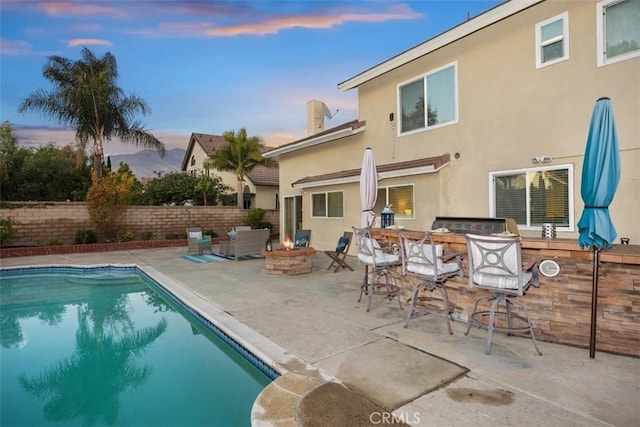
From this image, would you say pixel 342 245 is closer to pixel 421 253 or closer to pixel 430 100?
pixel 430 100

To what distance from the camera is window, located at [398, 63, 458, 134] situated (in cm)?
927

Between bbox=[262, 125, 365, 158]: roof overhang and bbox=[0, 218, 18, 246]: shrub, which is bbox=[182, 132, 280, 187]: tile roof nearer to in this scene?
bbox=[262, 125, 365, 158]: roof overhang

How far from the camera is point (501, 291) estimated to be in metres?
4.00

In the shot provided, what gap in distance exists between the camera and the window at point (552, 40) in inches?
277

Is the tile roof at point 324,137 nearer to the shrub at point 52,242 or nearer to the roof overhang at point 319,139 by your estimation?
the roof overhang at point 319,139

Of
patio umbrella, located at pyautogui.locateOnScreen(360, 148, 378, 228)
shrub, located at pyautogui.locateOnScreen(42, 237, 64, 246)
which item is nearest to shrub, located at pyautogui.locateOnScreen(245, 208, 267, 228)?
shrub, located at pyautogui.locateOnScreen(42, 237, 64, 246)

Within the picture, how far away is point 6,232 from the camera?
13039 millimetres

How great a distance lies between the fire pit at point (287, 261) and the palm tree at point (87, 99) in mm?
12303

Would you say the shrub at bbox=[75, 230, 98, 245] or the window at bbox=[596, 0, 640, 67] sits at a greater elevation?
the window at bbox=[596, 0, 640, 67]

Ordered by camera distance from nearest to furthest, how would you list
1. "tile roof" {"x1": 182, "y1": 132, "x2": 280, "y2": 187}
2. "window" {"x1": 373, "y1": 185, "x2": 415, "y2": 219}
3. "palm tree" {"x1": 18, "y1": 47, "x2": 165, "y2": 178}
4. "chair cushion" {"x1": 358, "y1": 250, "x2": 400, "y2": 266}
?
"chair cushion" {"x1": 358, "y1": 250, "x2": 400, "y2": 266} → "window" {"x1": 373, "y1": 185, "x2": 415, "y2": 219} → "palm tree" {"x1": 18, "y1": 47, "x2": 165, "y2": 178} → "tile roof" {"x1": 182, "y1": 132, "x2": 280, "y2": 187}

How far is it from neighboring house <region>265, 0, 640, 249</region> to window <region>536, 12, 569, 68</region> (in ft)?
0.07

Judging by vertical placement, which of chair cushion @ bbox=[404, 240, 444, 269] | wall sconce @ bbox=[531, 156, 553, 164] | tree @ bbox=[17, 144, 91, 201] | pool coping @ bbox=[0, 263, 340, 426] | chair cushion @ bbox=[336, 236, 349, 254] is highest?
tree @ bbox=[17, 144, 91, 201]

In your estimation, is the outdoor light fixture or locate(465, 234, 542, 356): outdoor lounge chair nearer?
locate(465, 234, 542, 356): outdoor lounge chair

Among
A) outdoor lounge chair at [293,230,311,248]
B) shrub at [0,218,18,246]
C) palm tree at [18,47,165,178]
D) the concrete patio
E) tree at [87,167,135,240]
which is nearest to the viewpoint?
the concrete patio
